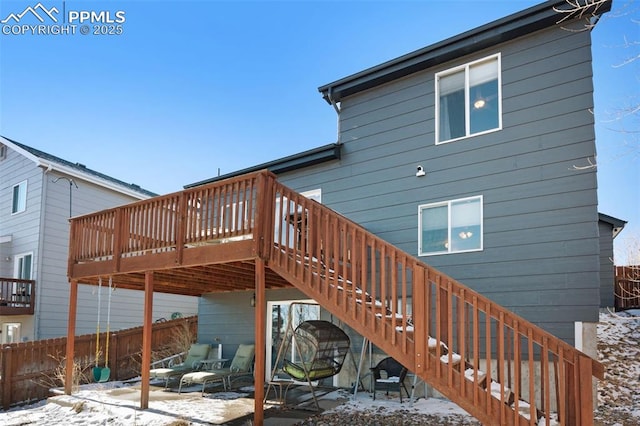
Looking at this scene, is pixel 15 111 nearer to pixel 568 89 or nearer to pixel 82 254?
pixel 82 254

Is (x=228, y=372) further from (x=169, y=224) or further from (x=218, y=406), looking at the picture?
(x=169, y=224)

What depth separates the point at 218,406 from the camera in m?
7.53

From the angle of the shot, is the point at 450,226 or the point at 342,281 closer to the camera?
the point at 342,281

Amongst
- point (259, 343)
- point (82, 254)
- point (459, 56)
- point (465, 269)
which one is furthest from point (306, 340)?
point (459, 56)

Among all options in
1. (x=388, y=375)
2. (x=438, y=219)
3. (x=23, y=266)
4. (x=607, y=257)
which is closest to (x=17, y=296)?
(x=23, y=266)

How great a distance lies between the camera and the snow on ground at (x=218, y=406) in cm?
670

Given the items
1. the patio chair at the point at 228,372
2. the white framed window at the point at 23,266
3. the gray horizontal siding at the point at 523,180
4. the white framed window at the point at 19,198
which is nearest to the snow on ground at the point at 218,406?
the patio chair at the point at 228,372

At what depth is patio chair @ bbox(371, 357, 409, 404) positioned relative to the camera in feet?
25.3

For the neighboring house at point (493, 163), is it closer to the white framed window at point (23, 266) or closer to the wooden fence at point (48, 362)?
the wooden fence at point (48, 362)

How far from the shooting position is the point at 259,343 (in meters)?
6.09

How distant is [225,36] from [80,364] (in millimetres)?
10445

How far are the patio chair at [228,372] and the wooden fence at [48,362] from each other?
2.88 m

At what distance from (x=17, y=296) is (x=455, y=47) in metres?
14.0

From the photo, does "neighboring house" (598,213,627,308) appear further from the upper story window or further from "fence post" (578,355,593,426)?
"fence post" (578,355,593,426)
